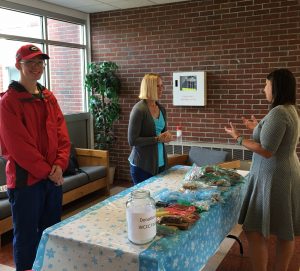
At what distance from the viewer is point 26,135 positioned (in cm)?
207

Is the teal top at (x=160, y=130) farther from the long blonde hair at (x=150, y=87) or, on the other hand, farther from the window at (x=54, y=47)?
the window at (x=54, y=47)

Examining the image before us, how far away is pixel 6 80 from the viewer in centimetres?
434

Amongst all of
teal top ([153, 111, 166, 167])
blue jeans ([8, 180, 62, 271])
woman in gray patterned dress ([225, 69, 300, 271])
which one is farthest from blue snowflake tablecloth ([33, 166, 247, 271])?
teal top ([153, 111, 166, 167])

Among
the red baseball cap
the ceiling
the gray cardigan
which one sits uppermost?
the ceiling

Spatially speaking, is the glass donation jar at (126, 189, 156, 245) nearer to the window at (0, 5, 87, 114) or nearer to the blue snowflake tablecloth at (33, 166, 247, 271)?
the blue snowflake tablecloth at (33, 166, 247, 271)

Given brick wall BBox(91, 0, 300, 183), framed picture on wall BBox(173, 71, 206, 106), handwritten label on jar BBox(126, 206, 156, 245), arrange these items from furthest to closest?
framed picture on wall BBox(173, 71, 206, 106) < brick wall BBox(91, 0, 300, 183) < handwritten label on jar BBox(126, 206, 156, 245)

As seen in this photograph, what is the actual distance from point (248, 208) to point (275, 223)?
0.57 feet

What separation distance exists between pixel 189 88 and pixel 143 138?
2.28 metres

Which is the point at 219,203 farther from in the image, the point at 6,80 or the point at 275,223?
the point at 6,80

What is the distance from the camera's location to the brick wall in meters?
4.30

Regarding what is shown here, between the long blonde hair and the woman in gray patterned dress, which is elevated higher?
the long blonde hair

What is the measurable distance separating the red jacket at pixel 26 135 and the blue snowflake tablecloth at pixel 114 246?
1.55ft

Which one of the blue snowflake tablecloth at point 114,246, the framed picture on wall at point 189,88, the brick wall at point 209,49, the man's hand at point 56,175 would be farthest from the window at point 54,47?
the blue snowflake tablecloth at point 114,246

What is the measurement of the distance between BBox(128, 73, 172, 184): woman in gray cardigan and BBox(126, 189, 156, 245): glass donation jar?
1.23m
